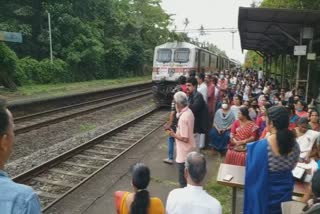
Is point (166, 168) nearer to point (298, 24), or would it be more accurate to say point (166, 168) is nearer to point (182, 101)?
point (182, 101)

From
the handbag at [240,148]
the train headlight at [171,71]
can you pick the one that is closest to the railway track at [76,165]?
the handbag at [240,148]

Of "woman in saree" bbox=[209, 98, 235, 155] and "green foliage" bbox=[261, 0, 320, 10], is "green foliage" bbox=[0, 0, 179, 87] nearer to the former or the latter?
"green foliage" bbox=[261, 0, 320, 10]

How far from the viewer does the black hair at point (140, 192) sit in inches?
116

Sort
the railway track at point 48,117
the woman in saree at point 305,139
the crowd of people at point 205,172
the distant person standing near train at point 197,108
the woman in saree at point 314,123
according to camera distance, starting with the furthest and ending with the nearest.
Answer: the railway track at point 48,117, the distant person standing near train at point 197,108, the woman in saree at point 314,123, the woman in saree at point 305,139, the crowd of people at point 205,172

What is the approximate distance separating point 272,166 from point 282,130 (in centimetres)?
37

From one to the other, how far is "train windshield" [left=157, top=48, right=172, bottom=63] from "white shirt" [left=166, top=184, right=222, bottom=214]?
14638mm

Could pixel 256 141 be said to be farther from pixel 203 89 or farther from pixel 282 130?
pixel 203 89

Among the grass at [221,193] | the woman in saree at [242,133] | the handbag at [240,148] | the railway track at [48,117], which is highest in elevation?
the woman in saree at [242,133]

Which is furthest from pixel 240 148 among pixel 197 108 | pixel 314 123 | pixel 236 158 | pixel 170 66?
pixel 170 66

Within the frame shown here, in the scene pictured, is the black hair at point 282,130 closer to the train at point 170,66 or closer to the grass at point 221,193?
the grass at point 221,193

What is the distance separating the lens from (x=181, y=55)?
1706 cm

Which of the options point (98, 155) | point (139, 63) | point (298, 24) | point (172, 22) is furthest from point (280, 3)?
point (172, 22)

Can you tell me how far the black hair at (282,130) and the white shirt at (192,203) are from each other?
1013 millimetres

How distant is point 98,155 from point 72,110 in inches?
303
